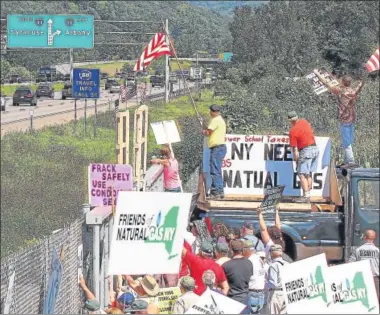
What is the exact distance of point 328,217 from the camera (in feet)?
53.7

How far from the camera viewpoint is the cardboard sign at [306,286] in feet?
33.6

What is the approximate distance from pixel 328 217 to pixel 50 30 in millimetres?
46952

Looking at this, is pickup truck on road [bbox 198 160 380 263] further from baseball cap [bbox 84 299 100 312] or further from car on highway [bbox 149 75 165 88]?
car on highway [bbox 149 75 165 88]

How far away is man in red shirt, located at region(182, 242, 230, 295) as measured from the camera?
39.9 feet

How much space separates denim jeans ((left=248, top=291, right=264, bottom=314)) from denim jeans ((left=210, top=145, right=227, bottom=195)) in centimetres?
498

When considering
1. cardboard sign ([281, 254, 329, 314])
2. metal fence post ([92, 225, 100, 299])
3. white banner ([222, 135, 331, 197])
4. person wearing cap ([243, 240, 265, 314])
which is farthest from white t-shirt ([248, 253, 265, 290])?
white banner ([222, 135, 331, 197])

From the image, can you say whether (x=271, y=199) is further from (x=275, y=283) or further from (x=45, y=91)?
(x=45, y=91)

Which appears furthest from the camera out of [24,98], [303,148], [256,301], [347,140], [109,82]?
[109,82]

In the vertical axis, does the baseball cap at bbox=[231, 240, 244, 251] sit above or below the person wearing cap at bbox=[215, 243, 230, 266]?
above

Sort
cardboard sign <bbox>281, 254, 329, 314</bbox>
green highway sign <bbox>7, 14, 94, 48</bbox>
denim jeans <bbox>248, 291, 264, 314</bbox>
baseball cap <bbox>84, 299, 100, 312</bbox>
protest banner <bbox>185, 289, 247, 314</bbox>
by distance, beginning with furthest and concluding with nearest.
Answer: green highway sign <bbox>7, 14, 94, 48</bbox> → denim jeans <bbox>248, 291, 264, 314</bbox> → baseball cap <bbox>84, 299, 100, 312</bbox> → cardboard sign <bbox>281, 254, 329, 314</bbox> → protest banner <bbox>185, 289, 247, 314</bbox>

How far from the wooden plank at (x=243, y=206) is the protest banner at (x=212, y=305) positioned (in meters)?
6.51

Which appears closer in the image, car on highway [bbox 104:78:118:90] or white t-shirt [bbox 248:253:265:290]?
white t-shirt [bbox 248:253:265:290]

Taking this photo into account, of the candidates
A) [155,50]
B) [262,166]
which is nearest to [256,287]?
[262,166]

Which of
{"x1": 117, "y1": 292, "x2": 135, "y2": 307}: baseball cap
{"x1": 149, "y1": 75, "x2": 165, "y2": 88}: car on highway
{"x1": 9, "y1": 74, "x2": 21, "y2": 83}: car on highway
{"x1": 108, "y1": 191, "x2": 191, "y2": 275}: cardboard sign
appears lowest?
{"x1": 9, "y1": 74, "x2": 21, "y2": 83}: car on highway
